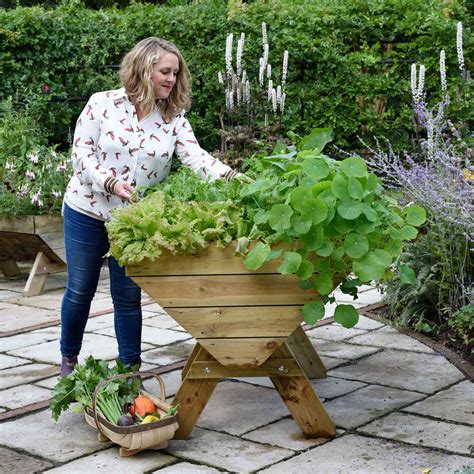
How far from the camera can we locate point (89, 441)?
3.46 m

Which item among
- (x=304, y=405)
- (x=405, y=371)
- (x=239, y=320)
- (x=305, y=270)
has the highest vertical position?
(x=305, y=270)

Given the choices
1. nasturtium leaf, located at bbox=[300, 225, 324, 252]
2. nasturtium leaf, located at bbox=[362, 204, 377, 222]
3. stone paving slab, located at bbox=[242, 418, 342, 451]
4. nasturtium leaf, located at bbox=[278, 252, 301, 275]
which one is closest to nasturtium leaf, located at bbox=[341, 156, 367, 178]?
nasturtium leaf, located at bbox=[362, 204, 377, 222]

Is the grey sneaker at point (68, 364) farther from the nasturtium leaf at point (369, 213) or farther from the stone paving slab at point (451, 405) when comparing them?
the nasturtium leaf at point (369, 213)

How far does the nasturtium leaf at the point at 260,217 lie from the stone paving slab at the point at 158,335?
196 cm

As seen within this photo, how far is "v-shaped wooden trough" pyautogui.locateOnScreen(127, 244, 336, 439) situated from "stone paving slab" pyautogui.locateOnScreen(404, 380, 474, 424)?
508 millimetres

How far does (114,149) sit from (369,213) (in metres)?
1.19

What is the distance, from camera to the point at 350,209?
9.96ft

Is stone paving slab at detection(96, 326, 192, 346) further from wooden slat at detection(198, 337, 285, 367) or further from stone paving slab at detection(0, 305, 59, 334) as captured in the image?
wooden slat at detection(198, 337, 285, 367)

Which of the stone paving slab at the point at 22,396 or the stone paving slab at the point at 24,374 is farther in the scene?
the stone paving slab at the point at 24,374

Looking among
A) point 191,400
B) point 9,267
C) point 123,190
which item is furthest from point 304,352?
point 9,267

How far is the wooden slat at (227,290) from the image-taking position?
3.23 m

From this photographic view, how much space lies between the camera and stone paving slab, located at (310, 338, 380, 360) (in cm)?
464

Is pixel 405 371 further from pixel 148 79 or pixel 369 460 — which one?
pixel 148 79

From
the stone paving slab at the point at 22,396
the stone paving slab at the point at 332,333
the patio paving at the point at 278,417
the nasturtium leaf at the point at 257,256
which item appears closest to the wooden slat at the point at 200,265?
the nasturtium leaf at the point at 257,256
